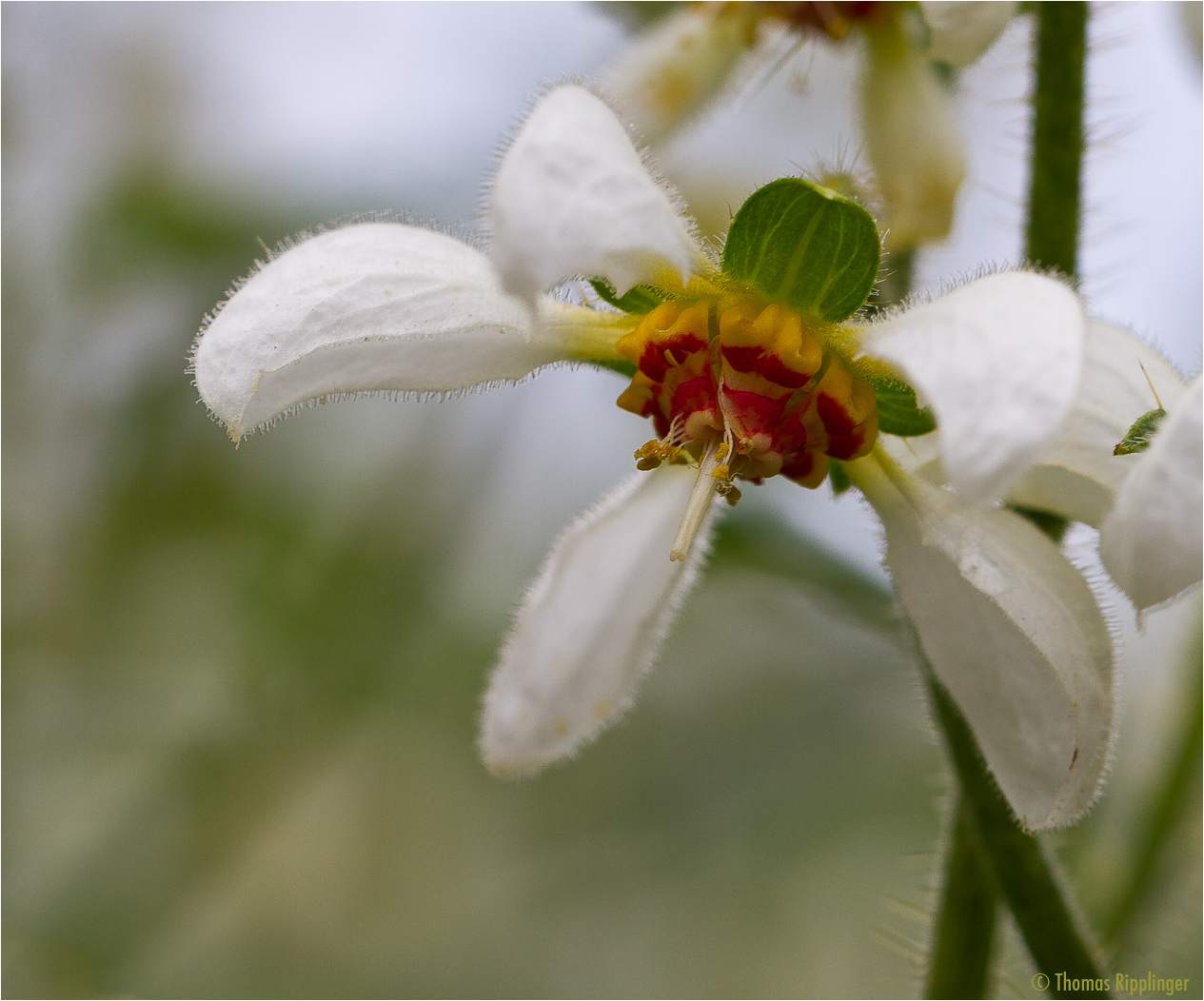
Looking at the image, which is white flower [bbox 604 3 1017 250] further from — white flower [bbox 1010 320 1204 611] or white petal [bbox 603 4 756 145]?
white flower [bbox 1010 320 1204 611]

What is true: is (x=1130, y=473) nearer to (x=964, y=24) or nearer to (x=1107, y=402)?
(x=1107, y=402)

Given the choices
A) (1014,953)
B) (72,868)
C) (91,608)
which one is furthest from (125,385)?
(1014,953)

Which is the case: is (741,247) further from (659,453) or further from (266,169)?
(266,169)

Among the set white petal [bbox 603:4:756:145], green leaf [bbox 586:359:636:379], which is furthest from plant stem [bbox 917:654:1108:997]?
white petal [bbox 603:4:756:145]

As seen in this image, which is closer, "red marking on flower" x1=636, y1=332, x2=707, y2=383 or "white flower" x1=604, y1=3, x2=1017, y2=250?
"red marking on flower" x1=636, y1=332, x2=707, y2=383

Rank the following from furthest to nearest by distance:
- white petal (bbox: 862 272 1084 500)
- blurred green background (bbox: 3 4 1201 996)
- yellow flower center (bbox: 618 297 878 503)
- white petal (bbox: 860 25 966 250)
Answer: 1. blurred green background (bbox: 3 4 1201 996)
2. white petal (bbox: 860 25 966 250)
3. yellow flower center (bbox: 618 297 878 503)
4. white petal (bbox: 862 272 1084 500)

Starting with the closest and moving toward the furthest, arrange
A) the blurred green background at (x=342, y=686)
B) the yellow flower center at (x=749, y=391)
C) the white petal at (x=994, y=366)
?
the white petal at (x=994, y=366), the yellow flower center at (x=749, y=391), the blurred green background at (x=342, y=686)

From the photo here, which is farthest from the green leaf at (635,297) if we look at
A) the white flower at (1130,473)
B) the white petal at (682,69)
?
the white petal at (682,69)

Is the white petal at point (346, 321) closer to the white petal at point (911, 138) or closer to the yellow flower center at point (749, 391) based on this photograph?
the yellow flower center at point (749, 391)
